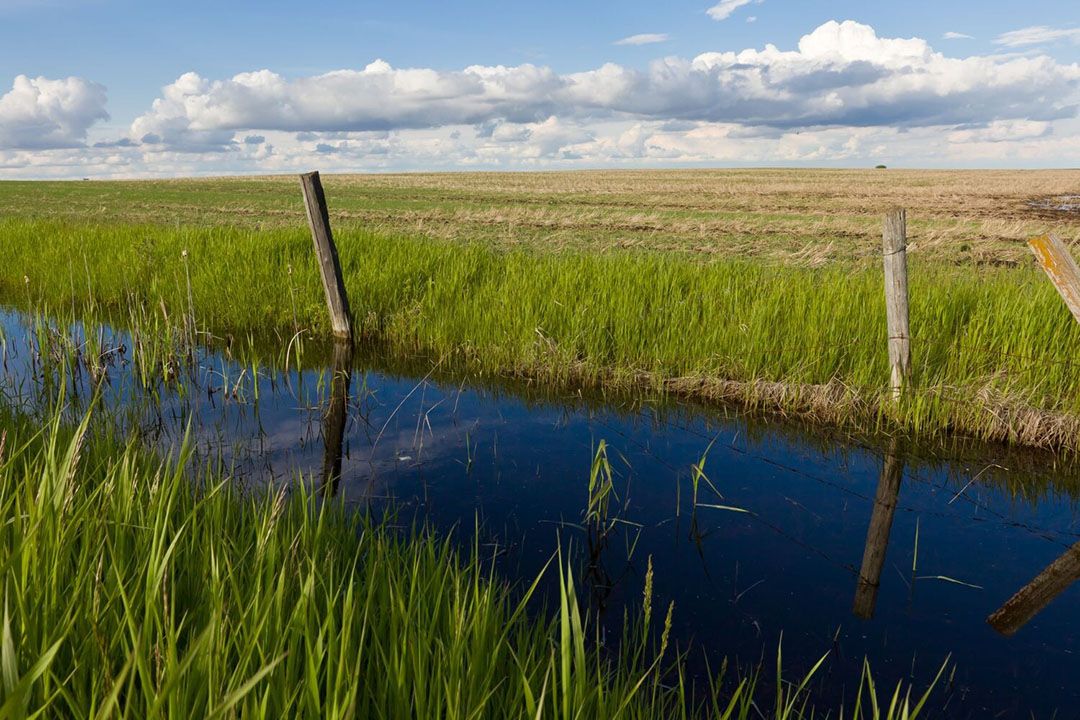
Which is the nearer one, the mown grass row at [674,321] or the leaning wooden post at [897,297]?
the leaning wooden post at [897,297]

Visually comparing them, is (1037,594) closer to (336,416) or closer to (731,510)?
(731,510)

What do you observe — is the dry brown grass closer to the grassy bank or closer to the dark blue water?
the dark blue water

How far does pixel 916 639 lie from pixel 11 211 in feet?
98.0

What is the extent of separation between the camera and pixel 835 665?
3.16 meters

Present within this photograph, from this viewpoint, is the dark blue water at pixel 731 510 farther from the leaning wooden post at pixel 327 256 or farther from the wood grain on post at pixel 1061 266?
the wood grain on post at pixel 1061 266

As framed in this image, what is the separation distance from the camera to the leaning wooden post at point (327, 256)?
25.7 ft

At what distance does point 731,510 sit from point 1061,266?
2.86 m

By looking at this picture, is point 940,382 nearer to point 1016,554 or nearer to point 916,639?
point 1016,554

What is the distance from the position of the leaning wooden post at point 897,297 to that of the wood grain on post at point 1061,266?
101 cm

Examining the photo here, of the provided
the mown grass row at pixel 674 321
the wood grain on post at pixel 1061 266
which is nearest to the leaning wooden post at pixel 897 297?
the mown grass row at pixel 674 321

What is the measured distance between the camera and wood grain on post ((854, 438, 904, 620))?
370cm

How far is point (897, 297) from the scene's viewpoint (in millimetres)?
5887

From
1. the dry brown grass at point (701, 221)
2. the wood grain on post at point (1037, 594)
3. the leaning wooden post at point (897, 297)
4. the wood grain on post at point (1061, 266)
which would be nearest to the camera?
the wood grain on post at point (1037, 594)

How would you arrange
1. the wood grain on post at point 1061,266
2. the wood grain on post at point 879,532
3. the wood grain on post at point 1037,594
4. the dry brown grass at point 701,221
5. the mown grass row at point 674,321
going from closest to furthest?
the wood grain on post at point 1037,594
the wood grain on post at point 879,532
the wood grain on post at point 1061,266
the mown grass row at point 674,321
the dry brown grass at point 701,221
